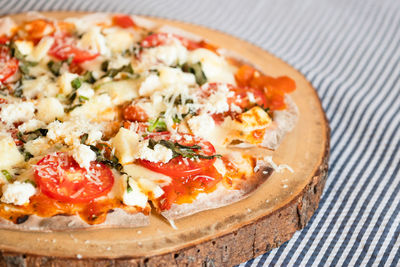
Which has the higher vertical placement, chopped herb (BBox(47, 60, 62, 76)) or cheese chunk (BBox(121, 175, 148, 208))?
cheese chunk (BBox(121, 175, 148, 208))

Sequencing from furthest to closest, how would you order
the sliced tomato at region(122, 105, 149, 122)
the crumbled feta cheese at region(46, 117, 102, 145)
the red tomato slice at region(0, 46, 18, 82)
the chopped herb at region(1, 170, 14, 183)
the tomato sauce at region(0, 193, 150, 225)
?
1. the red tomato slice at region(0, 46, 18, 82)
2. the sliced tomato at region(122, 105, 149, 122)
3. the crumbled feta cheese at region(46, 117, 102, 145)
4. the chopped herb at region(1, 170, 14, 183)
5. the tomato sauce at region(0, 193, 150, 225)

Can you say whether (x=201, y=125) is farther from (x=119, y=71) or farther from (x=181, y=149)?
(x=119, y=71)

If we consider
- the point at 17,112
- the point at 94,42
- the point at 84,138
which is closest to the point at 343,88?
the point at 94,42

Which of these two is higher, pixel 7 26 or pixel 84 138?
pixel 84 138

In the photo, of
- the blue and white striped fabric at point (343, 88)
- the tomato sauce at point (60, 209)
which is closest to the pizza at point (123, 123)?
the tomato sauce at point (60, 209)

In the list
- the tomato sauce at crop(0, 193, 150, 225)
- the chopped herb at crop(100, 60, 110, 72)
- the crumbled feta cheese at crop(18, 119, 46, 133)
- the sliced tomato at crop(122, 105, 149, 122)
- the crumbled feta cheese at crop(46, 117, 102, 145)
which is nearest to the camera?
the tomato sauce at crop(0, 193, 150, 225)

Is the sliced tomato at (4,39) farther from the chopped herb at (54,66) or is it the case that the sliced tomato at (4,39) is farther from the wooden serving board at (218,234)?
the wooden serving board at (218,234)

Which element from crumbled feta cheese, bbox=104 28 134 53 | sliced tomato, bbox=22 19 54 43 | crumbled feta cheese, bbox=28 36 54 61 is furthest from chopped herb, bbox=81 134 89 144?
sliced tomato, bbox=22 19 54 43

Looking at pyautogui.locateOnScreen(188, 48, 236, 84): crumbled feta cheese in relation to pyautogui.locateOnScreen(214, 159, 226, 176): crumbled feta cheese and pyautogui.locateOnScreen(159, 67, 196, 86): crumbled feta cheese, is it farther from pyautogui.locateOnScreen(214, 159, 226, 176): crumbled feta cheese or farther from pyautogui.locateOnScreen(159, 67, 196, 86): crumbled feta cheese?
pyautogui.locateOnScreen(214, 159, 226, 176): crumbled feta cheese
